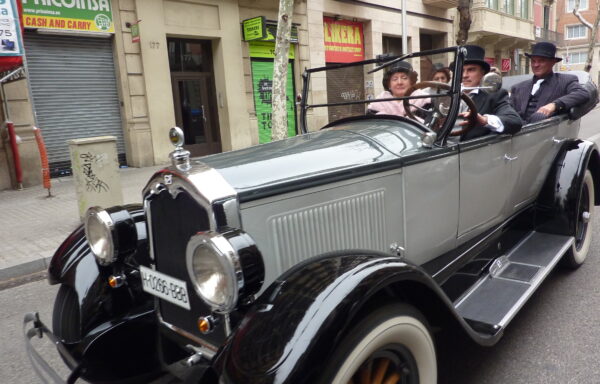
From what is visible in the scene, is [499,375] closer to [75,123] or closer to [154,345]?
[154,345]

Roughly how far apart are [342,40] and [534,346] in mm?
14709

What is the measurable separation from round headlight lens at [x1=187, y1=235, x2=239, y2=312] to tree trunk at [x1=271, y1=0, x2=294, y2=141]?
23.6ft

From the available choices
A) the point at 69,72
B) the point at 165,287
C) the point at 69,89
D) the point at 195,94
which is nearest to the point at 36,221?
the point at 69,89

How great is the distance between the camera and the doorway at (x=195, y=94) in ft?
39.3

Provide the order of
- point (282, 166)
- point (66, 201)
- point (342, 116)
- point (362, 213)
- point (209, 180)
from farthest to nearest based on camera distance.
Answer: point (66, 201) < point (342, 116) < point (362, 213) < point (282, 166) < point (209, 180)

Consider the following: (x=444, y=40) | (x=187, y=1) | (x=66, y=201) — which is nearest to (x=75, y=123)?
(x=66, y=201)

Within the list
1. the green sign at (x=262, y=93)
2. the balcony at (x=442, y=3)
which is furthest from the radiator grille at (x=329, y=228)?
the balcony at (x=442, y=3)

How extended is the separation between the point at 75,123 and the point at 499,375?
394 inches

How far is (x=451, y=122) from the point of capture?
269 centimetres

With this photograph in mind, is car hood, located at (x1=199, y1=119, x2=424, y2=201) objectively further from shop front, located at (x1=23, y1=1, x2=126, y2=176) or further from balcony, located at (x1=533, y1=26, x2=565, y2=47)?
balcony, located at (x1=533, y1=26, x2=565, y2=47)

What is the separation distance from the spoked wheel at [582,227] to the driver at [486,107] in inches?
41.8

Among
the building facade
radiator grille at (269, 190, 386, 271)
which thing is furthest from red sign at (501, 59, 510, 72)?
the building facade

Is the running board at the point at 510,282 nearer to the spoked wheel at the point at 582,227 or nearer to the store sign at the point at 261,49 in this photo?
the spoked wheel at the point at 582,227

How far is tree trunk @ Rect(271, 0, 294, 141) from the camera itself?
334 inches
